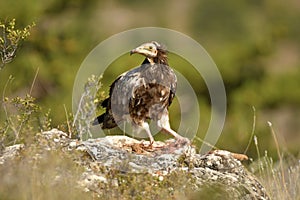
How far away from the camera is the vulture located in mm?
8055

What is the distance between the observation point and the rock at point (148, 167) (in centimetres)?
636

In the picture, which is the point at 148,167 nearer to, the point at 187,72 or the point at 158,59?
the point at 158,59

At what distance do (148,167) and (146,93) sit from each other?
122 cm

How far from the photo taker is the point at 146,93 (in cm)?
805

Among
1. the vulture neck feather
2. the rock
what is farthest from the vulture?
the rock

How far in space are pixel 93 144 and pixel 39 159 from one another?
3.95 ft

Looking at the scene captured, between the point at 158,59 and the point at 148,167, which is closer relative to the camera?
the point at 148,167

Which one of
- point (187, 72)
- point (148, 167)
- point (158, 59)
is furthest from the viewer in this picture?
point (187, 72)

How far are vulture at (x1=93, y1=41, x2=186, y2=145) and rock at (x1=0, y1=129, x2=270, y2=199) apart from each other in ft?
1.28

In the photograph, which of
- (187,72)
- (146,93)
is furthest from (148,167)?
(187,72)

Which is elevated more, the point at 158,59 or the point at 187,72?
the point at 158,59

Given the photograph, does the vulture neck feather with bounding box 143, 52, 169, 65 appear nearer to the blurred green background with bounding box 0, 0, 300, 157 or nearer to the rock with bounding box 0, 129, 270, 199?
the rock with bounding box 0, 129, 270, 199

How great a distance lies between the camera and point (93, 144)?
7262mm

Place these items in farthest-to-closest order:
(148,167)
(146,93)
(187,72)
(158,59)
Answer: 1. (187,72)
2. (158,59)
3. (146,93)
4. (148,167)
